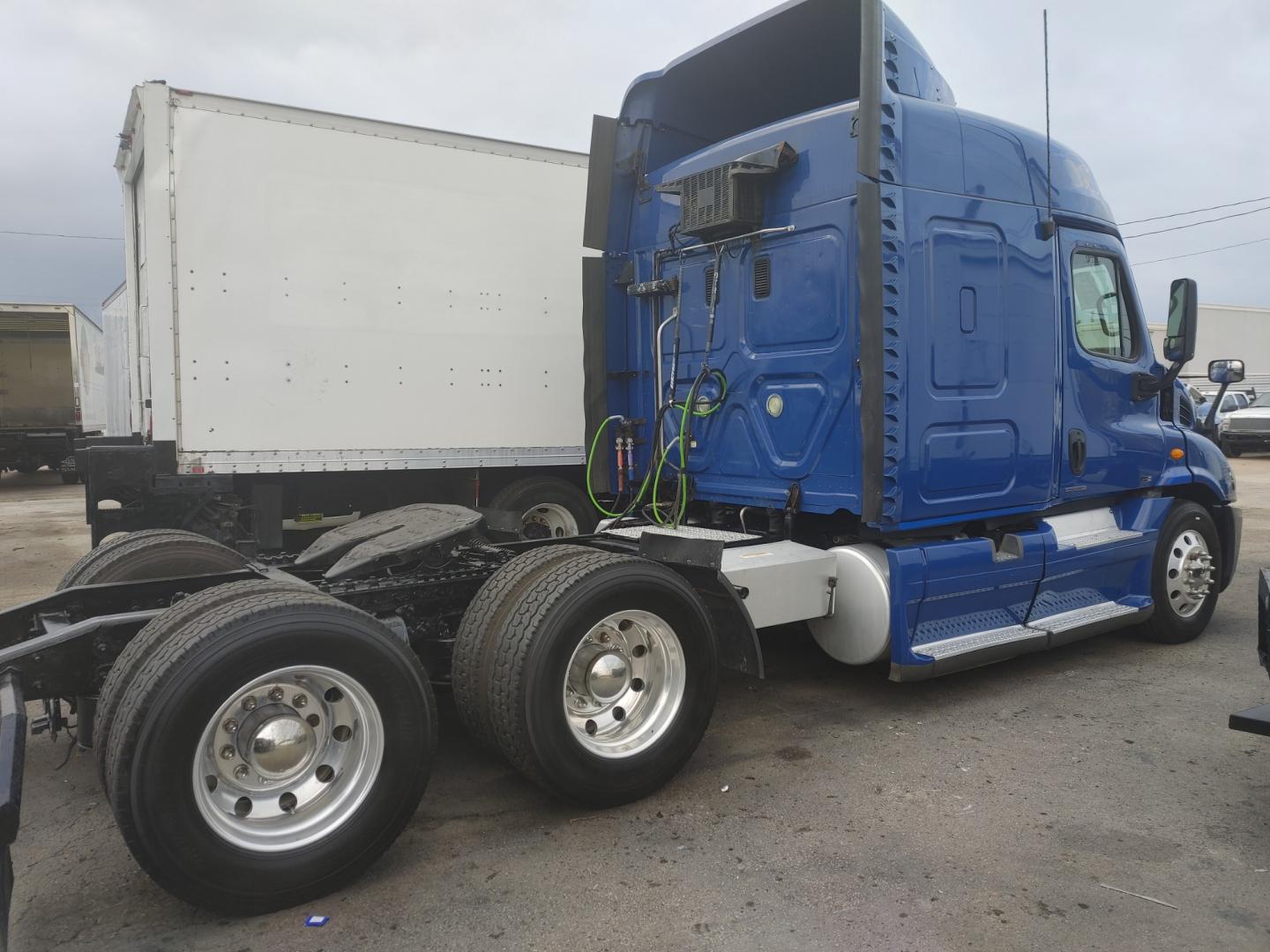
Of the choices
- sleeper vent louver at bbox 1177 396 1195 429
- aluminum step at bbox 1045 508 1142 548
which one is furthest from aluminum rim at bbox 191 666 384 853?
sleeper vent louver at bbox 1177 396 1195 429

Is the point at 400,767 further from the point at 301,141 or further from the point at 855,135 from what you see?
the point at 301,141

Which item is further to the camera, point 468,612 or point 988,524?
point 988,524

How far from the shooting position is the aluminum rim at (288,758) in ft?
9.24

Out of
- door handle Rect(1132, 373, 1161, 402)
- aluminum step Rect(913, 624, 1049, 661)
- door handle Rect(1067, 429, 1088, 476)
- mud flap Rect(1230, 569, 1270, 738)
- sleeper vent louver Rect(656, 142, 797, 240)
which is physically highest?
sleeper vent louver Rect(656, 142, 797, 240)

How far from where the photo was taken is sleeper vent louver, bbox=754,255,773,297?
16.1 ft

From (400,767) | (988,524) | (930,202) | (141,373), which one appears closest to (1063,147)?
(930,202)

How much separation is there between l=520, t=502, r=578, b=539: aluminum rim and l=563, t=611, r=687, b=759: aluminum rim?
410cm

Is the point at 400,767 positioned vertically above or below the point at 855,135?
below

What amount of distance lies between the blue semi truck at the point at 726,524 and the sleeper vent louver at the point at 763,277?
0.02 meters

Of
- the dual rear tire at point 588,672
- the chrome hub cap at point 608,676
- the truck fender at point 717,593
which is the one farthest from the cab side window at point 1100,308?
the chrome hub cap at point 608,676

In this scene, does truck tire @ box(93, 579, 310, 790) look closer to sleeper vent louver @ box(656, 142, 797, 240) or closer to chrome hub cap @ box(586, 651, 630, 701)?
chrome hub cap @ box(586, 651, 630, 701)

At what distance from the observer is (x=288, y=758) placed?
2.92 m

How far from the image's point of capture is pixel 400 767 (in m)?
3.04

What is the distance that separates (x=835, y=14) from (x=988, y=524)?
2.91m
